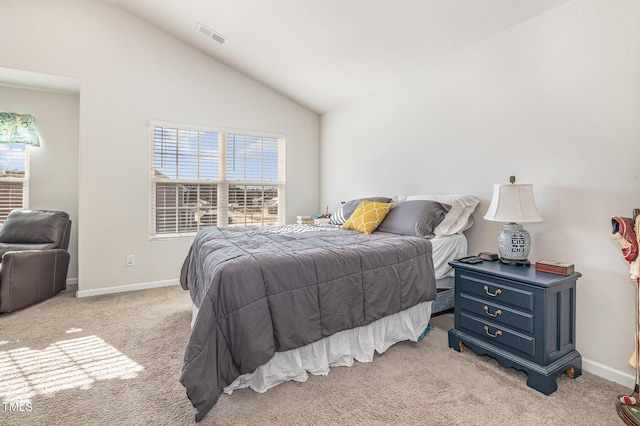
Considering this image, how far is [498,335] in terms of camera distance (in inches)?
76.5

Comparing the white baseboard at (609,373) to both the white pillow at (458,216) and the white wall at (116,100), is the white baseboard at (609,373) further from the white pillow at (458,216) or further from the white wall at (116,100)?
the white wall at (116,100)

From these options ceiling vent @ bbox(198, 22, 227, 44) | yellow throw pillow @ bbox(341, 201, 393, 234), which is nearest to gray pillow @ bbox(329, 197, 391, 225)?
yellow throw pillow @ bbox(341, 201, 393, 234)

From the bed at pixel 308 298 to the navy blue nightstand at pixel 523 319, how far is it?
Result: 0.34 metres

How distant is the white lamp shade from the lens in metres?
1.98

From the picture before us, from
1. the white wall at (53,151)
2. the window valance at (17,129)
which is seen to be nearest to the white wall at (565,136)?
the white wall at (53,151)

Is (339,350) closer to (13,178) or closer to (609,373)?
(609,373)

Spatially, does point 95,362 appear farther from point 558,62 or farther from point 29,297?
point 558,62

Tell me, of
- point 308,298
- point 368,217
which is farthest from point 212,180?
point 308,298

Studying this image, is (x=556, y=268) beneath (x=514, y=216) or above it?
beneath

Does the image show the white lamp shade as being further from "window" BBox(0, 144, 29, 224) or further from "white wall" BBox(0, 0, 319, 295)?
"window" BBox(0, 144, 29, 224)

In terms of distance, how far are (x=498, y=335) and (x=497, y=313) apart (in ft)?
0.46

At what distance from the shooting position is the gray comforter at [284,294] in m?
1.47

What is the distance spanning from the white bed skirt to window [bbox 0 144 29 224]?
3.97 m

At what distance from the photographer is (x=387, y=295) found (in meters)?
2.08
